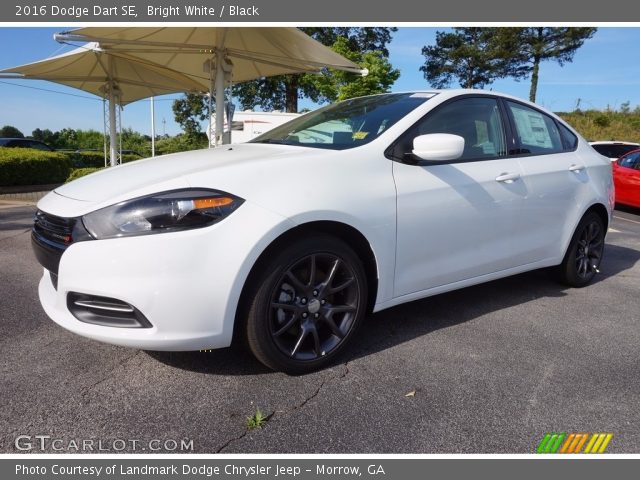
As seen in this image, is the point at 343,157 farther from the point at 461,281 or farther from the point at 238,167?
the point at 461,281

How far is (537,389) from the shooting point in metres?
2.40

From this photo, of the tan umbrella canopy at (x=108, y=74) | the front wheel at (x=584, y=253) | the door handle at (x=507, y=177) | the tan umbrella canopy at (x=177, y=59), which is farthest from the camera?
the tan umbrella canopy at (x=108, y=74)

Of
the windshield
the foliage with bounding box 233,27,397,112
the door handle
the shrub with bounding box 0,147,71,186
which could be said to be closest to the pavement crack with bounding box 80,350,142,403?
the windshield

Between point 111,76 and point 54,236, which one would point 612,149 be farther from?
point 54,236

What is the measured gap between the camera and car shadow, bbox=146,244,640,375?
2.56 meters

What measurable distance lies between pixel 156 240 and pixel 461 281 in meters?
1.93

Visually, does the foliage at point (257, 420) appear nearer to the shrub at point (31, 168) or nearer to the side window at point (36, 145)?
the shrub at point (31, 168)

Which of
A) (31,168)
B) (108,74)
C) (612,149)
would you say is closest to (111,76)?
(108,74)

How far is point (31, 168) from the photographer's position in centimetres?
1127

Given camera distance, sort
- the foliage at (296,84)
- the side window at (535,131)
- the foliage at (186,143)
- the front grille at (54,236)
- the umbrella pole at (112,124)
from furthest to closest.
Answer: the foliage at (186,143) < the foliage at (296,84) < the umbrella pole at (112,124) < the side window at (535,131) < the front grille at (54,236)

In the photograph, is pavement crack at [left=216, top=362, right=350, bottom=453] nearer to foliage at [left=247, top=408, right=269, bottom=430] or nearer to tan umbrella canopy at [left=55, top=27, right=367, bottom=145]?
foliage at [left=247, top=408, right=269, bottom=430]

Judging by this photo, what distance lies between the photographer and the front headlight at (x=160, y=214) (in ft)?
6.75

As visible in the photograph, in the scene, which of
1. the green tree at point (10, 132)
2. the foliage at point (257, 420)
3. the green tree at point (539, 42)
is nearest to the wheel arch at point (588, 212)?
the foliage at point (257, 420)

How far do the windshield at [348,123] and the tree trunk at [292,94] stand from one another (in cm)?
2401
